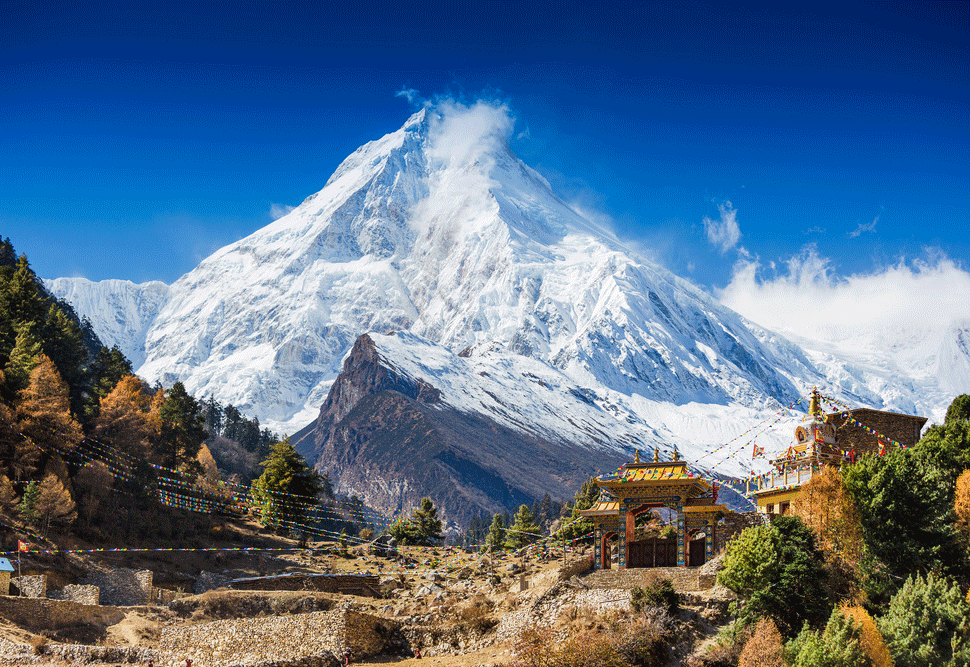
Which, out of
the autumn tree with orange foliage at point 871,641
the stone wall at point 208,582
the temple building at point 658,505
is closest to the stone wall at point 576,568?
the temple building at point 658,505

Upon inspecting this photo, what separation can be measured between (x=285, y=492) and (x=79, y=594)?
2374 centimetres

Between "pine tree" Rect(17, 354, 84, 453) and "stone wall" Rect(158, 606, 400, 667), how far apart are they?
20.1m

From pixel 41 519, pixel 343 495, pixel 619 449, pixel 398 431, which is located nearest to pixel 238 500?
pixel 41 519

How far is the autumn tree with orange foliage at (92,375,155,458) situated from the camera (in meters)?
59.8

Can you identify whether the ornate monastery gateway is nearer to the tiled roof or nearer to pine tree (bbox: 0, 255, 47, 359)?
the tiled roof

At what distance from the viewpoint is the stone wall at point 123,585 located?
45.5 metres

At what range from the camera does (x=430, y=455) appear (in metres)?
170

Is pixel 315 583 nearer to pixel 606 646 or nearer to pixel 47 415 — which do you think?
pixel 47 415

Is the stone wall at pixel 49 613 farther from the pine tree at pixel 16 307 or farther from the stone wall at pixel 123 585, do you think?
the pine tree at pixel 16 307

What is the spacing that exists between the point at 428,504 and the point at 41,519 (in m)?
32.6

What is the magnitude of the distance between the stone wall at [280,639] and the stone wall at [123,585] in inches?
318

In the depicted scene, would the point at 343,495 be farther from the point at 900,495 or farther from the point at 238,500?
the point at 900,495

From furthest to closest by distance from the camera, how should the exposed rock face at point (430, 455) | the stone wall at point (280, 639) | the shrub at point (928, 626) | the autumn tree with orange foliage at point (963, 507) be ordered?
the exposed rock face at point (430, 455) < the stone wall at point (280, 639) < the autumn tree with orange foliage at point (963, 507) < the shrub at point (928, 626)

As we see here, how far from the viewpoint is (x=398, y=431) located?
18062 cm
